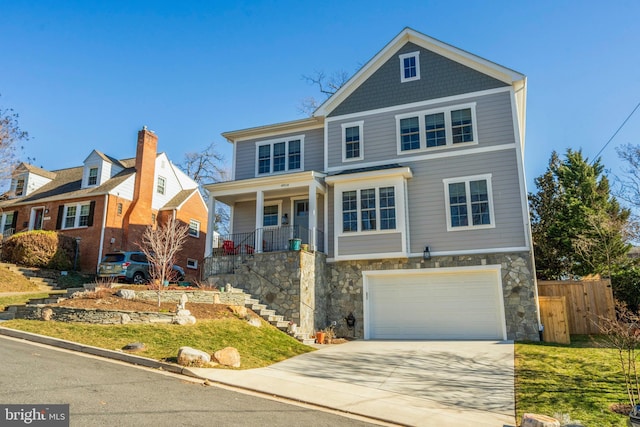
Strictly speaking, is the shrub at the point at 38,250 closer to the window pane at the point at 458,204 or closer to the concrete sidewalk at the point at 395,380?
the concrete sidewalk at the point at 395,380

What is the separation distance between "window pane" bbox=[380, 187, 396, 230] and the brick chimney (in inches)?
590

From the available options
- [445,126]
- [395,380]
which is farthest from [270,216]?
[395,380]

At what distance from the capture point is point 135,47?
1392 cm

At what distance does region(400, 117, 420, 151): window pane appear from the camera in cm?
1620

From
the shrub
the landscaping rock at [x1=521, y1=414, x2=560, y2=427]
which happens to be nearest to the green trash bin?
the landscaping rock at [x1=521, y1=414, x2=560, y2=427]

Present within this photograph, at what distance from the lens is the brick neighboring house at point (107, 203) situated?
76.1ft

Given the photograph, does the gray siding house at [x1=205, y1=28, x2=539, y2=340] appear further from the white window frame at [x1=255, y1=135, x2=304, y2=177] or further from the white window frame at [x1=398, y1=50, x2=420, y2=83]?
the white window frame at [x1=255, y1=135, x2=304, y2=177]

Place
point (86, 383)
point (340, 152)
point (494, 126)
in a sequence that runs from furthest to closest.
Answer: point (340, 152)
point (494, 126)
point (86, 383)

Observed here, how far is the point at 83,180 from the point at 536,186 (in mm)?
→ 26024

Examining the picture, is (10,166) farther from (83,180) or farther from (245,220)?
(245,220)

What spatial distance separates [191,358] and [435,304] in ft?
29.8

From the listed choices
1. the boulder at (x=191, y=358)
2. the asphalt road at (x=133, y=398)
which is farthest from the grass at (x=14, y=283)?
the boulder at (x=191, y=358)

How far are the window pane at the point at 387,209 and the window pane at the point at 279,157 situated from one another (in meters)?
5.11

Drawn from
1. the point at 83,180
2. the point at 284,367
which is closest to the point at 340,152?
the point at 284,367
